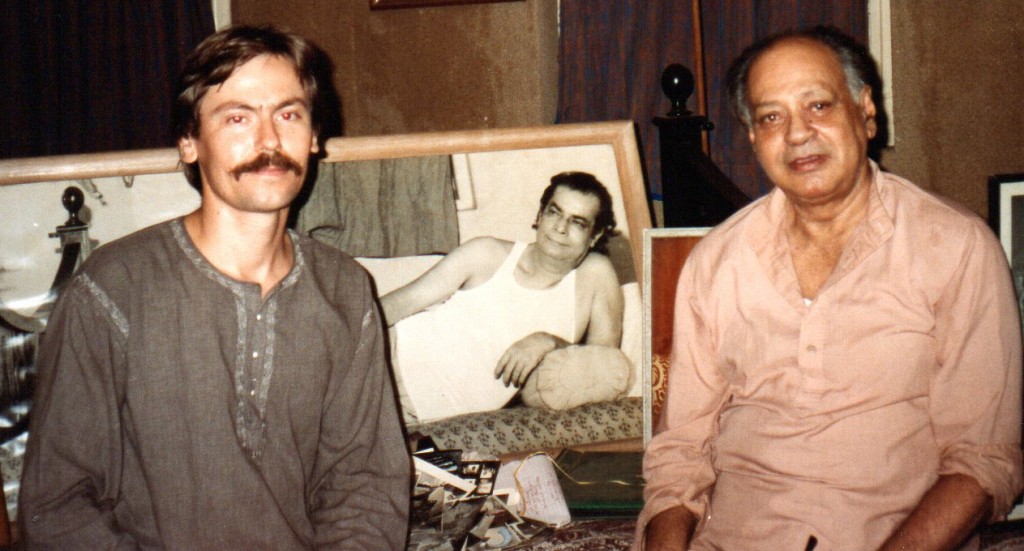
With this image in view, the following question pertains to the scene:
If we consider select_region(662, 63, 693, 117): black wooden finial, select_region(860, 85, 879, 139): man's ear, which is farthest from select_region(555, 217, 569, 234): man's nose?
select_region(860, 85, 879, 139): man's ear

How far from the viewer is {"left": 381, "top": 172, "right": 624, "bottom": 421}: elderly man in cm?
204

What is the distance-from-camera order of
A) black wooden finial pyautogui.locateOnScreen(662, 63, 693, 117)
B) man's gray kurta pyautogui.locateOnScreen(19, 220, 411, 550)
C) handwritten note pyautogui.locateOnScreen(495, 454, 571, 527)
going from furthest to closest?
black wooden finial pyautogui.locateOnScreen(662, 63, 693, 117), handwritten note pyautogui.locateOnScreen(495, 454, 571, 527), man's gray kurta pyautogui.locateOnScreen(19, 220, 411, 550)

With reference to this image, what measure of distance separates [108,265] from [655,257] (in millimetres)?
1234

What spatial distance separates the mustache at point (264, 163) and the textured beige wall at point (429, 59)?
1676 mm

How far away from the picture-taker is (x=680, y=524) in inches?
58.6

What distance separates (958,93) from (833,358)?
238 cm

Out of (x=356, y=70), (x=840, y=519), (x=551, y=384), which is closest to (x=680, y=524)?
(x=840, y=519)

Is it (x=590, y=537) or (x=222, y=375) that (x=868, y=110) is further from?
(x=222, y=375)

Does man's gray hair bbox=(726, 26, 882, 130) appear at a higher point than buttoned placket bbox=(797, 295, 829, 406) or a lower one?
higher

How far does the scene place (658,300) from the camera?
1907 millimetres

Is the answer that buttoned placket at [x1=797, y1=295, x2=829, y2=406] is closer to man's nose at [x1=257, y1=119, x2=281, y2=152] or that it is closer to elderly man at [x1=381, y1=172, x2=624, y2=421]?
elderly man at [x1=381, y1=172, x2=624, y2=421]

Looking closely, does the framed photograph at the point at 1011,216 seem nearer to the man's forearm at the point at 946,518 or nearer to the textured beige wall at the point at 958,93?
the man's forearm at the point at 946,518

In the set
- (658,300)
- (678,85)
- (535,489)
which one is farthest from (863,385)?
(678,85)

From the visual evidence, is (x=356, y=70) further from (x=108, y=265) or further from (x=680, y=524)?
(x=680, y=524)
